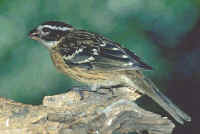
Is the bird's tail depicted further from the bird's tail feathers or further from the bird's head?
the bird's head

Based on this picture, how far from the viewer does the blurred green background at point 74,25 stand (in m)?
7.24

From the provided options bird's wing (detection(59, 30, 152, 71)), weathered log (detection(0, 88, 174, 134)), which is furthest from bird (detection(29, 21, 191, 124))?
weathered log (detection(0, 88, 174, 134))

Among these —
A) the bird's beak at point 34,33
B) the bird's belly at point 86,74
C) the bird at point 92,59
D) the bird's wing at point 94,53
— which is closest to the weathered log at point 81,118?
the bird at point 92,59

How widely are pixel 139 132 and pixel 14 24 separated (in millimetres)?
2640

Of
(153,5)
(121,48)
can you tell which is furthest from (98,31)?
(121,48)

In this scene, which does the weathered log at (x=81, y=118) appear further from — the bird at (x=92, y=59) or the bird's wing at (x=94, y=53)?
the bird's wing at (x=94, y=53)

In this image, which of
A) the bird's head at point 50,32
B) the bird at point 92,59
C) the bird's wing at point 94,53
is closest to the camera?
the bird at point 92,59

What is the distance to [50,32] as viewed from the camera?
676 cm

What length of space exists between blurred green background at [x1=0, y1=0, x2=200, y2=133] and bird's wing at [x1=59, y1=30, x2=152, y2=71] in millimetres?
599

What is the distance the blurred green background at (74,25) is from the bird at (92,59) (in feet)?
1.47

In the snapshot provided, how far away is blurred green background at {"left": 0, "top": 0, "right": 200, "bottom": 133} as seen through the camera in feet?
23.8

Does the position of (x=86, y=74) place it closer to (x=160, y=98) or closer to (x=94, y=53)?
(x=94, y=53)

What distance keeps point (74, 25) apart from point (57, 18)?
244 millimetres

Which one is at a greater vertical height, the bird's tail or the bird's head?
the bird's head
